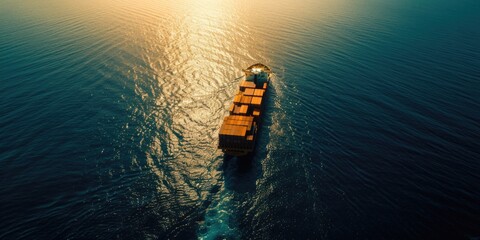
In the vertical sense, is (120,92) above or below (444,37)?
below

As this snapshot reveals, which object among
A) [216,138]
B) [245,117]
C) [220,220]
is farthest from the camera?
[216,138]

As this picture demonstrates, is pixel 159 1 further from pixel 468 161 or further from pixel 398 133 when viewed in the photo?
pixel 468 161

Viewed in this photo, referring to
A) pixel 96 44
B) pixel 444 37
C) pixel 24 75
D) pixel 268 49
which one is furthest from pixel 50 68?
pixel 444 37

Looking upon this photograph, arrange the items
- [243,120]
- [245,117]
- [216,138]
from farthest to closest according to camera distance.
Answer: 1. [216,138]
2. [245,117]
3. [243,120]

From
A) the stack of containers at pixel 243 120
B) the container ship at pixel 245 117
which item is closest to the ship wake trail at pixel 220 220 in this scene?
the container ship at pixel 245 117

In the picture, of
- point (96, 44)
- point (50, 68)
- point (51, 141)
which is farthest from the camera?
point (96, 44)

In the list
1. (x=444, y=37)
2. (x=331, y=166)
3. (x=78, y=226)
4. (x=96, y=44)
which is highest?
(x=444, y=37)

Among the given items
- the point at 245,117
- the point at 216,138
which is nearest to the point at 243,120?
the point at 245,117

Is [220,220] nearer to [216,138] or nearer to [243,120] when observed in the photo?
[216,138]

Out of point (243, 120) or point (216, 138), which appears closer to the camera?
point (243, 120)
